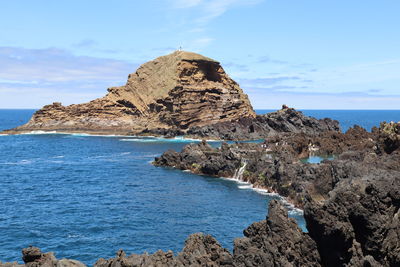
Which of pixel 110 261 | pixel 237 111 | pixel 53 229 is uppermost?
pixel 237 111

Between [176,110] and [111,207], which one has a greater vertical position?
[176,110]

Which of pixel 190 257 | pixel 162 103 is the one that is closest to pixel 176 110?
pixel 162 103

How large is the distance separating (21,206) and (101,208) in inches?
424

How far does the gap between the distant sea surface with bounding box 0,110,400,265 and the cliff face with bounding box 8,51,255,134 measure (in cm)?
6860

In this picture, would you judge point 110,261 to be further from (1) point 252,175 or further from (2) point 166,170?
(2) point 166,170

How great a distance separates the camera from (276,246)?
2466 cm

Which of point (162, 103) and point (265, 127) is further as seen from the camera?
point (162, 103)

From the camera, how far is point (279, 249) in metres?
24.6

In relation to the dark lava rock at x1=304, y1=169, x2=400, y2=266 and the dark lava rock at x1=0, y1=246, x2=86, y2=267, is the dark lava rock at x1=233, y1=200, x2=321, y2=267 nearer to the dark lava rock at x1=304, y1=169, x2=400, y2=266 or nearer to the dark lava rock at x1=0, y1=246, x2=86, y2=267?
the dark lava rock at x1=304, y1=169, x2=400, y2=266

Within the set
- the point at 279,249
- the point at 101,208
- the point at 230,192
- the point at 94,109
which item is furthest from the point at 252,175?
the point at 94,109

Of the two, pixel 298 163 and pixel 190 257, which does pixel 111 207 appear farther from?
pixel 298 163

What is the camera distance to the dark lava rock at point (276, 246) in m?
24.0

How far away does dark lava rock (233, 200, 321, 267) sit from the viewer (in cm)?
2400

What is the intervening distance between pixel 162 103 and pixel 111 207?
385 ft
